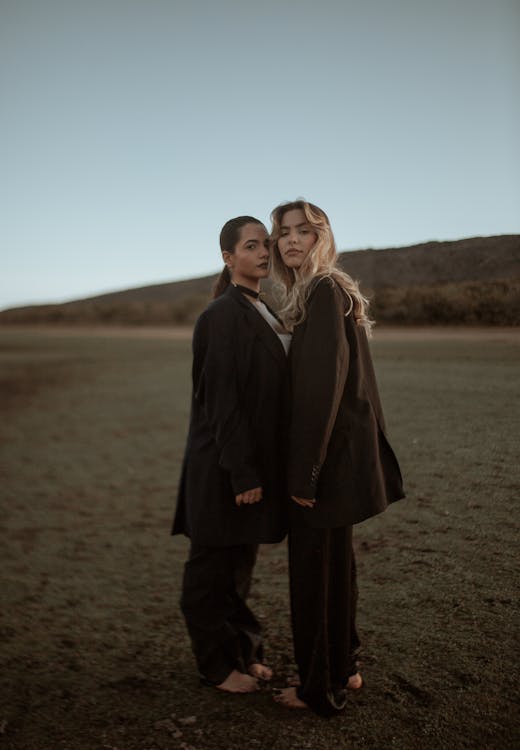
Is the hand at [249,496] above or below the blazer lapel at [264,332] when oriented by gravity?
below

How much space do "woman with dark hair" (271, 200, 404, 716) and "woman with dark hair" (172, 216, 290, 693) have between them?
146mm

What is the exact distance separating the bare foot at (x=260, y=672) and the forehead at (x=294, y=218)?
6.21 feet

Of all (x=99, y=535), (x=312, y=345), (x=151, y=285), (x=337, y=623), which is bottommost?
(x=99, y=535)

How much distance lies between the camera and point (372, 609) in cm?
297

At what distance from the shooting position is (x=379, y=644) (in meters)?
2.68

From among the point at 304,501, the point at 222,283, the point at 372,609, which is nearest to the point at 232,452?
the point at 304,501

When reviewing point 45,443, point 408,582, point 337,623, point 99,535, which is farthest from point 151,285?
point 337,623

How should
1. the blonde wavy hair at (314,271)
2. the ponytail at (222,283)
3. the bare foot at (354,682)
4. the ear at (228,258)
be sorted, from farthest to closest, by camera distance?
the ponytail at (222,283)
the ear at (228,258)
the bare foot at (354,682)
the blonde wavy hair at (314,271)

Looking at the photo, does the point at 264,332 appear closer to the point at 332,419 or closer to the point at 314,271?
the point at 314,271

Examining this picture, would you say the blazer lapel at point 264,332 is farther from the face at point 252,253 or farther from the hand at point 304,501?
the hand at point 304,501

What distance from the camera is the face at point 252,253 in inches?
94.6

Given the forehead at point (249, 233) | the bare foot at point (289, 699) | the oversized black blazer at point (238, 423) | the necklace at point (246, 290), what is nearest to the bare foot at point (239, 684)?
the bare foot at point (289, 699)

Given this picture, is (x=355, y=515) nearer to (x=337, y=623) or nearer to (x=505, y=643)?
(x=337, y=623)

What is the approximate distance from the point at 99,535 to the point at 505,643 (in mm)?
3430
